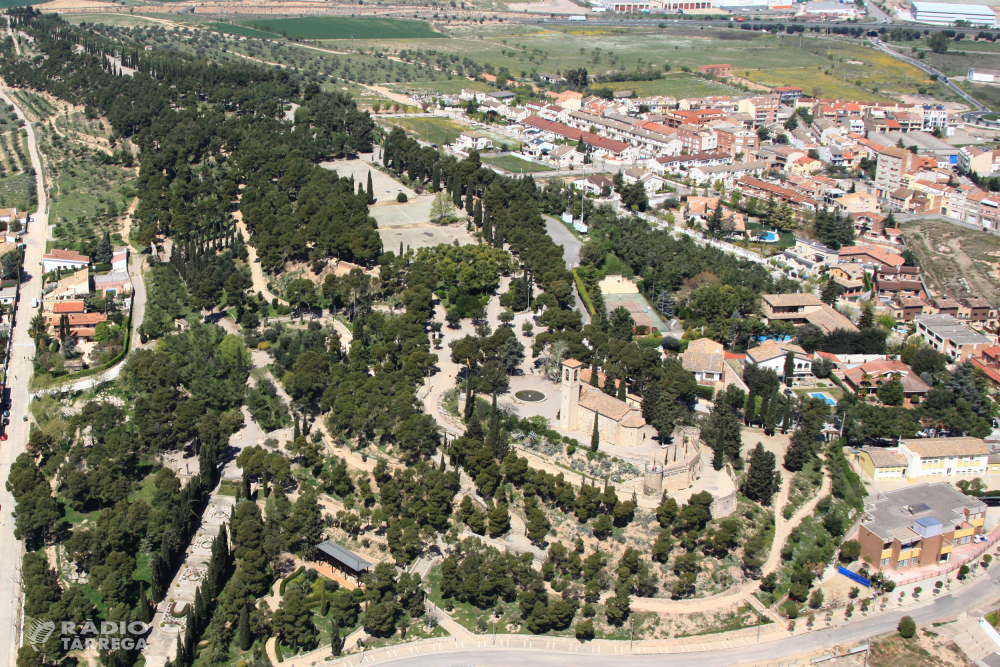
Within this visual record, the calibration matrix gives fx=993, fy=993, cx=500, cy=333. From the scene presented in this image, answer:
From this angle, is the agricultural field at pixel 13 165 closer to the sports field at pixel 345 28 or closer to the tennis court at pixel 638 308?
the tennis court at pixel 638 308

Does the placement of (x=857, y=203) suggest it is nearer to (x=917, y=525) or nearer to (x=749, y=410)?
(x=749, y=410)

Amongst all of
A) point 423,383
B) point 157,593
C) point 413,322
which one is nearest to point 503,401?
point 423,383

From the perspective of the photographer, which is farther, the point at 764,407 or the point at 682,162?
A: the point at 682,162

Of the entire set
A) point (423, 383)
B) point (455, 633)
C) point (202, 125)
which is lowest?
point (455, 633)

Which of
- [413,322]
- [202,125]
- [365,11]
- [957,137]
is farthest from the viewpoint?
[365,11]

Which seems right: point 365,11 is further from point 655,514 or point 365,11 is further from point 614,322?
point 655,514

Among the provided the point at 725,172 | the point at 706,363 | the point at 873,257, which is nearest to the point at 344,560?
the point at 706,363

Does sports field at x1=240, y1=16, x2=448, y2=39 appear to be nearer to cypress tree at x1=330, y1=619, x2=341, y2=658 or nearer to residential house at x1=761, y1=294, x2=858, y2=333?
residential house at x1=761, y1=294, x2=858, y2=333
